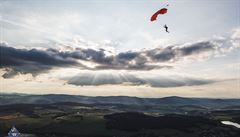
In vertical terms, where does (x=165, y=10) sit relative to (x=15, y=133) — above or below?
above

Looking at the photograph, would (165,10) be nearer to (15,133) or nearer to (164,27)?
(164,27)

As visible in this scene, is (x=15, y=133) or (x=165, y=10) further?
(x=165, y=10)

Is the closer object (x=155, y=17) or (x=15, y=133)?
(x=15, y=133)

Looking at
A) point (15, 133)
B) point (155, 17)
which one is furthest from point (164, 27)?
point (15, 133)

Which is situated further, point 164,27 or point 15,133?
point 164,27

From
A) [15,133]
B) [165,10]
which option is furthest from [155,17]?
[15,133]

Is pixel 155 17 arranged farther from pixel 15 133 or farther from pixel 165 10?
pixel 15 133

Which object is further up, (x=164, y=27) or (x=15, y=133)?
(x=164, y=27)
